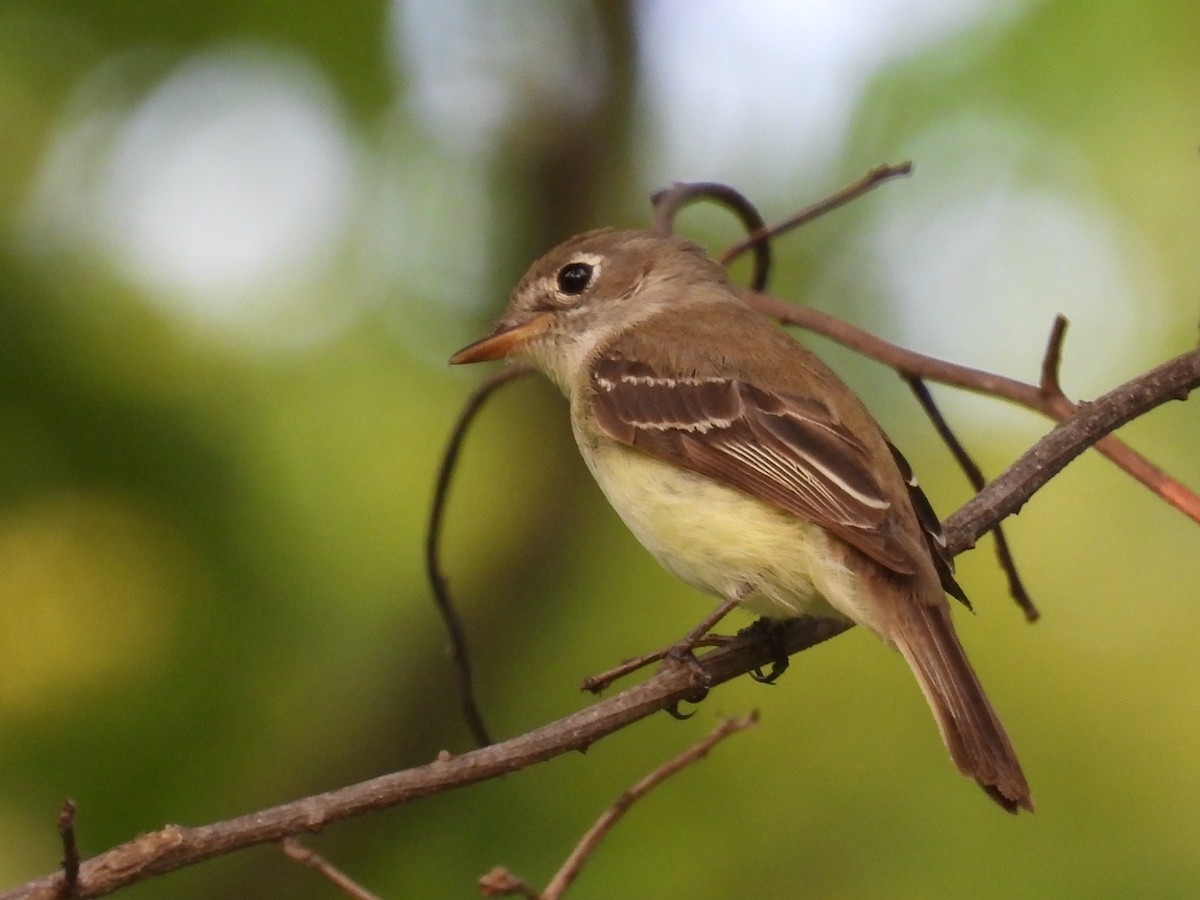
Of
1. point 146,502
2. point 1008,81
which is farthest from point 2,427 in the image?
point 1008,81

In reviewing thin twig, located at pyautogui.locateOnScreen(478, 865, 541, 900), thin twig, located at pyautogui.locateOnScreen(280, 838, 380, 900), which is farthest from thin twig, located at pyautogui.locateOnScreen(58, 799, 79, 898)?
thin twig, located at pyautogui.locateOnScreen(478, 865, 541, 900)

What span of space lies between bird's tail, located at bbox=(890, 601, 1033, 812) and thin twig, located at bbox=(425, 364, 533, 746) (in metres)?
1.06

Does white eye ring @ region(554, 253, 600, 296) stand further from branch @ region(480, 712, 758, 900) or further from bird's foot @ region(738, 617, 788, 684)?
branch @ region(480, 712, 758, 900)

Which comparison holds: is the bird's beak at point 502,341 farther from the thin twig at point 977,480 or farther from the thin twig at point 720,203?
the thin twig at point 977,480

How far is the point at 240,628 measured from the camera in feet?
12.5

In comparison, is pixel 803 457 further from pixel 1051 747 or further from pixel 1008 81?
pixel 1008 81

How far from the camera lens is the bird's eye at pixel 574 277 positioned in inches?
171

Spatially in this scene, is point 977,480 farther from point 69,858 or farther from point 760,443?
point 69,858

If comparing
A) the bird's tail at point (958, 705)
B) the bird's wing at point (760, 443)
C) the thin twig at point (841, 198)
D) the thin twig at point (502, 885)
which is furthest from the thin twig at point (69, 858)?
the thin twig at point (841, 198)

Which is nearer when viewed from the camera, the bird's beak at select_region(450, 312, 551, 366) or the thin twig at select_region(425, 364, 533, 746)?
the thin twig at select_region(425, 364, 533, 746)

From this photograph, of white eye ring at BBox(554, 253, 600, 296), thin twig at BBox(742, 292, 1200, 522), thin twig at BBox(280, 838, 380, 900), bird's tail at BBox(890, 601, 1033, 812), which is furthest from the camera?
white eye ring at BBox(554, 253, 600, 296)

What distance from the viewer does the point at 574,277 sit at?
436cm

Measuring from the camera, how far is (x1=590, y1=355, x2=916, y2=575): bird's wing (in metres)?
3.27

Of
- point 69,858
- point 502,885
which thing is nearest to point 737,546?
point 502,885
